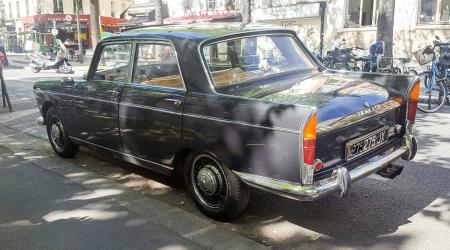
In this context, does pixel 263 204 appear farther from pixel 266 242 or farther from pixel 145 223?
pixel 145 223

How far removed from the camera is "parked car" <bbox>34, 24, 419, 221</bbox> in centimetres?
320

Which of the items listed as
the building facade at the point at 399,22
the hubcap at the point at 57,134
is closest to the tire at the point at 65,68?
the building facade at the point at 399,22

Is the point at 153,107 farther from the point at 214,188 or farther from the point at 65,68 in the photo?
the point at 65,68

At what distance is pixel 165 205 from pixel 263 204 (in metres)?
0.99

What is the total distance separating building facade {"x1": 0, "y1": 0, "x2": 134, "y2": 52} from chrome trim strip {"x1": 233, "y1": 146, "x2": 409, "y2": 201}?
41.4m

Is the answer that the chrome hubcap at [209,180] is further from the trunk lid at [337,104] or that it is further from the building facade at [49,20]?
the building facade at [49,20]

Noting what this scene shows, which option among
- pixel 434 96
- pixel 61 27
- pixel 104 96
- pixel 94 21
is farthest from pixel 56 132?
pixel 61 27

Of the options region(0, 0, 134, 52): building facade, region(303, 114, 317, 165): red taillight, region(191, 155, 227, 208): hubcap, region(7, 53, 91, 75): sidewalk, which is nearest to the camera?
region(303, 114, 317, 165): red taillight

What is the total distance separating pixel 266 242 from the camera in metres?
3.47

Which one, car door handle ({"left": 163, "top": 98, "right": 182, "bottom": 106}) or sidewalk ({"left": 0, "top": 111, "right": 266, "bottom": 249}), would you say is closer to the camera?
sidewalk ({"left": 0, "top": 111, "right": 266, "bottom": 249})

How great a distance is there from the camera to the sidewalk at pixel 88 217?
351 cm

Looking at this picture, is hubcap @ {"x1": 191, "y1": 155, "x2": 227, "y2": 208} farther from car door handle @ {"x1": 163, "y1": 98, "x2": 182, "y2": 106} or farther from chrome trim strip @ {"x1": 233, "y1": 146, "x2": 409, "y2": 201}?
car door handle @ {"x1": 163, "y1": 98, "x2": 182, "y2": 106}

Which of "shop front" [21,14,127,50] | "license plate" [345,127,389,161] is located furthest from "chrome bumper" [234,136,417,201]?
"shop front" [21,14,127,50]

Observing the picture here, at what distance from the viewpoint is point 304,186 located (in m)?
3.12
